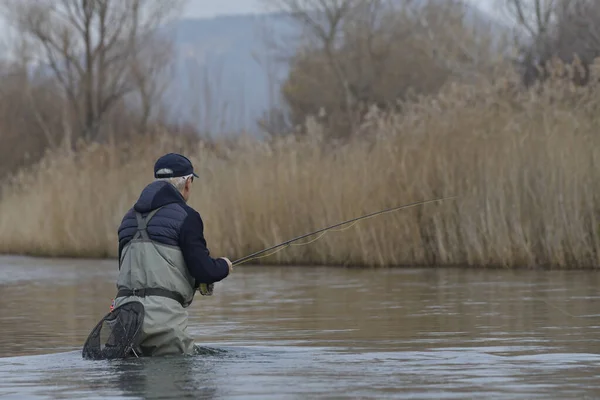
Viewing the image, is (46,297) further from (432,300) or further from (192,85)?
(192,85)

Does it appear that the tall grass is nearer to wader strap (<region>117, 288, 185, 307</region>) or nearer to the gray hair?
the gray hair

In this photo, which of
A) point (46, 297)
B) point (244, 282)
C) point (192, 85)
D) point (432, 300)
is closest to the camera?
point (432, 300)

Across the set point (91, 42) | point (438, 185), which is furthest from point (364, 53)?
point (438, 185)

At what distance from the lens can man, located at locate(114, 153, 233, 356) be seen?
884cm

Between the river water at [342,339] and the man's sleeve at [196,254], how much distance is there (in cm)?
53

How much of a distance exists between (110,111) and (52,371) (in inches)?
1768

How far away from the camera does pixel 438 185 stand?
18.8 metres

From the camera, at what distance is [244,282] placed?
1772cm

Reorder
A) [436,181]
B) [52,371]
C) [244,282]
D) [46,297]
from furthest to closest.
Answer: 1. [436,181]
2. [244,282]
3. [46,297]
4. [52,371]

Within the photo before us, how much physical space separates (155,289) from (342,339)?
2215 millimetres

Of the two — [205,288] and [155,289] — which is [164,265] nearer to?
[155,289]

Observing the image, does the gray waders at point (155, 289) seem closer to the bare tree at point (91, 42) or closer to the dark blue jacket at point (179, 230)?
the dark blue jacket at point (179, 230)

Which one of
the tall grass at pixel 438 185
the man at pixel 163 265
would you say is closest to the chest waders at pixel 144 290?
the man at pixel 163 265

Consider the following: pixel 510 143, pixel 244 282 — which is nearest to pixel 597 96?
pixel 510 143
